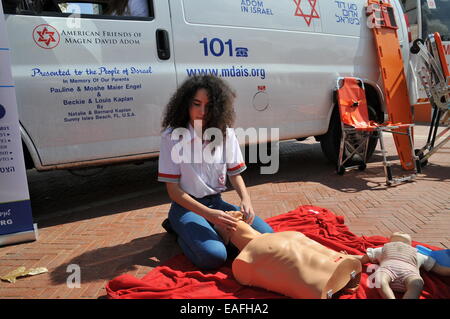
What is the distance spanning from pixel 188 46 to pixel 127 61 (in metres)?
0.64

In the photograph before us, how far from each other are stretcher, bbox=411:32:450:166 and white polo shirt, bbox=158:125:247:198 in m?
3.41

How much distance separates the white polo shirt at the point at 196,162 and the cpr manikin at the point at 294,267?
0.61 meters

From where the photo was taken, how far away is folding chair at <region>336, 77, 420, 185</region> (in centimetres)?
460

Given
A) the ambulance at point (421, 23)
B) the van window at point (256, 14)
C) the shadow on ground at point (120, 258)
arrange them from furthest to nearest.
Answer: the ambulance at point (421, 23) → the van window at point (256, 14) → the shadow on ground at point (120, 258)

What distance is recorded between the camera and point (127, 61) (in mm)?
3387

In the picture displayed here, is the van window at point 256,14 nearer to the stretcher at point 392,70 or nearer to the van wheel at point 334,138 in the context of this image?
the stretcher at point 392,70

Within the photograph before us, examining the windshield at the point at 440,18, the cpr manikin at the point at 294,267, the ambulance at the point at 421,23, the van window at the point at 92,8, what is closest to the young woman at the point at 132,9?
the van window at the point at 92,8

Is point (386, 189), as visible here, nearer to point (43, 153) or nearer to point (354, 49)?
point (354, 49)

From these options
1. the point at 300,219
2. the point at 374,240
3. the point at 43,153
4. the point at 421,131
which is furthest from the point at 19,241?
the point at 421,131

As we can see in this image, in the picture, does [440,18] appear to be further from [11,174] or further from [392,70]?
[11,174]

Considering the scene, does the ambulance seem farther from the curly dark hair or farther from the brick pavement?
the curly dark hair

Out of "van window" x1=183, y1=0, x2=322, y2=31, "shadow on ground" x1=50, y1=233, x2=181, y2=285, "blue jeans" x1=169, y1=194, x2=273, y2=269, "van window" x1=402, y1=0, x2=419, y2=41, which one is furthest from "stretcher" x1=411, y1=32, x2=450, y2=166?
"shadow on ground" x1=50, y1=233, x2=181, y2=285

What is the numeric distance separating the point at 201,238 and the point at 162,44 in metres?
2.03

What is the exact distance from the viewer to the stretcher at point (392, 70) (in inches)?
197
